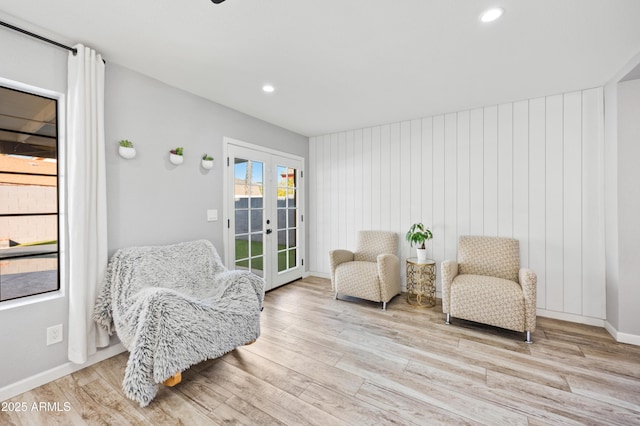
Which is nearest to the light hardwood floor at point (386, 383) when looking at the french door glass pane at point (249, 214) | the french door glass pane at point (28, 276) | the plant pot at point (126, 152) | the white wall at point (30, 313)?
the white wall at point (30, 313)

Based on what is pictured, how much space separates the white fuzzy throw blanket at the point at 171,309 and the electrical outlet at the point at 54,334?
9.5 inches

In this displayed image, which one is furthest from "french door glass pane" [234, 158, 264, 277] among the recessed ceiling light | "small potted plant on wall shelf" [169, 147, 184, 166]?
the recessed ceiling light

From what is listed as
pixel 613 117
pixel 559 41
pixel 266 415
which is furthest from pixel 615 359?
pixel 266 415

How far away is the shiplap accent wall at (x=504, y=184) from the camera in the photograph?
9.14 ft

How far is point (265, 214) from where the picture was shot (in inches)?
149

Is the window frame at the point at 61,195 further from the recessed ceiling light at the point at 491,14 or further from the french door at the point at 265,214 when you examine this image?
the recessed ceiling light at the point at 491,14

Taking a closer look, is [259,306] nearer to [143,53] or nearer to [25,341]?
[25,341]

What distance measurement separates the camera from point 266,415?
5.22 feet

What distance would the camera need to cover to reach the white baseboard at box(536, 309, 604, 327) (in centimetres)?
274

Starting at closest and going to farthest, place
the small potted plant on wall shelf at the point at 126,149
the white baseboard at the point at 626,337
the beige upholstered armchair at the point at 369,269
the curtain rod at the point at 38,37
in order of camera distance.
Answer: the curtain rod at the point at 38,37 → the small potted plant on wall shelf at the point at 126,149 → the white baseboard at the point at 626,337 → the beige upholstered armchair at the point at 369,269

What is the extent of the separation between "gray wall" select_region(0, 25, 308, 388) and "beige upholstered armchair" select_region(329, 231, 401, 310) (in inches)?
61.6

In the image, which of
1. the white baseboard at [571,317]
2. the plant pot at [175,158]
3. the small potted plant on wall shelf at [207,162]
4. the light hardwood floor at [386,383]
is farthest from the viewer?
the small potted plant on wall shelf at [207,162]

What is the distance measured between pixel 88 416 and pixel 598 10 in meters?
3.99

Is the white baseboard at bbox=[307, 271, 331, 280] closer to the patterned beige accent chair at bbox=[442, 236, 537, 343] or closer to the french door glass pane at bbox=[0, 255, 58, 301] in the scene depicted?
the patterned beige accent chair at bbox=[442, 236, 537, 343]
